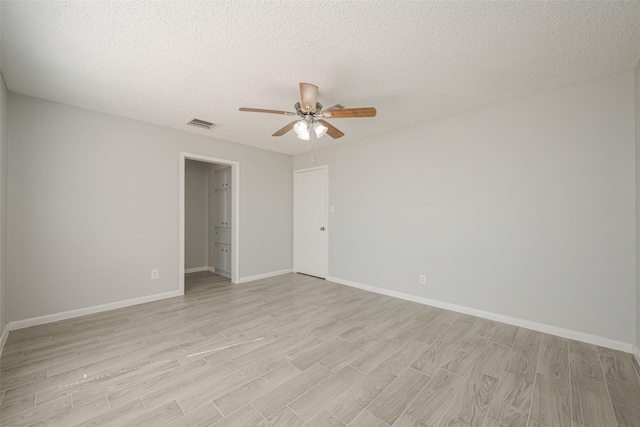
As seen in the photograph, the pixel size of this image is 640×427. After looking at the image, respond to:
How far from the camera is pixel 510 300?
280 centimetres

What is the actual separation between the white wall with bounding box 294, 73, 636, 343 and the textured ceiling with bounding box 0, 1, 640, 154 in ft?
1.10

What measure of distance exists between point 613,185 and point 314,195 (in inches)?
151

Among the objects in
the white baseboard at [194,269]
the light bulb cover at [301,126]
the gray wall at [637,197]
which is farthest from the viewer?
the white baseboard at [194,269]

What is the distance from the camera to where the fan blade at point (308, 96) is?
2.12m

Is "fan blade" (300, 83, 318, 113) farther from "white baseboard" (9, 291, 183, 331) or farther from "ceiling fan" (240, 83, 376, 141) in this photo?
"white baseboard" (9, 291, 183, 331)

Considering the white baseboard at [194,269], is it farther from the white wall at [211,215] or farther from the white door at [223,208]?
the white door at [223,208]

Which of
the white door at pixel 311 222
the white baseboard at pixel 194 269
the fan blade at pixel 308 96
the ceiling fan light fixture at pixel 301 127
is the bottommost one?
the white baseboard at pixel 194 269

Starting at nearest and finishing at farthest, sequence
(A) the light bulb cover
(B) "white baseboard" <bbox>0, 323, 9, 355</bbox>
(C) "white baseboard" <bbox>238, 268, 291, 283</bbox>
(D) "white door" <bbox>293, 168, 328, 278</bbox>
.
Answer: (B) "white baseboard" <bbox>0, 323, 9, 355</bbox>, (A) the light bulb cover, (C) "white baseboard" <bbox>238, 268, 291, 283</bbox>, (D) "white door" <bbox>293, 168, 328, 278</bbox>

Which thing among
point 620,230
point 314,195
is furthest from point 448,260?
point 314,195

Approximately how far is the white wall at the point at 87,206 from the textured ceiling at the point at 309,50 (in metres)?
0.43

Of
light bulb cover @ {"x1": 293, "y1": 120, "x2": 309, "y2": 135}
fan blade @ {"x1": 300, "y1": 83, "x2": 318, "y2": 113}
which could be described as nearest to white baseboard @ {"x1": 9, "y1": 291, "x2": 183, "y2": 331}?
light bulb cover @ {"x1": 293, "y1": 120, "x2": 309, "y2": 135}

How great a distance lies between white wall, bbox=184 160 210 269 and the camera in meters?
5.42

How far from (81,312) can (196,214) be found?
111 inches

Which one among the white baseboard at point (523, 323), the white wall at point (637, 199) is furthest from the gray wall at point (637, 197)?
the white baseboard at point (523, 323)
